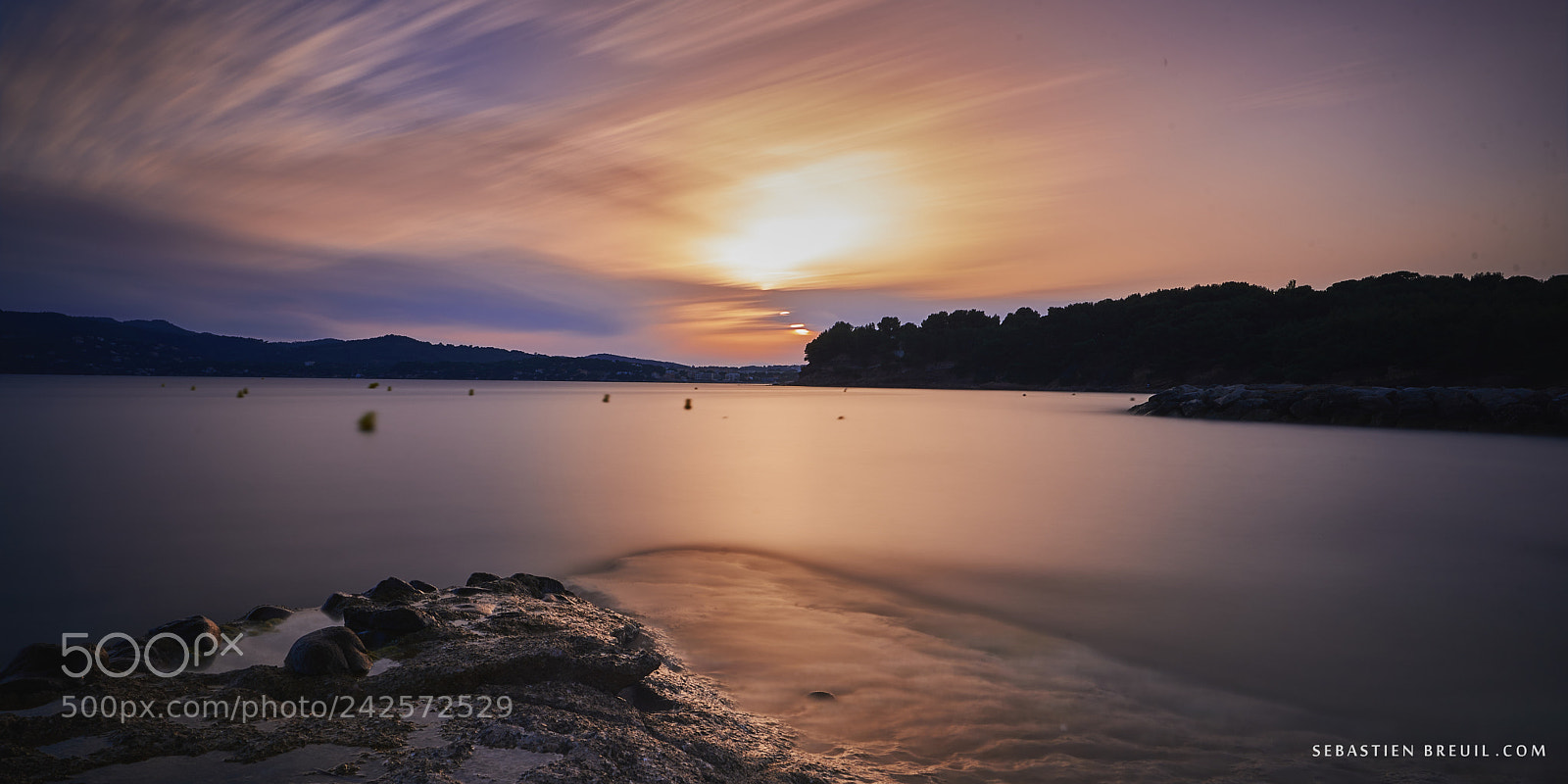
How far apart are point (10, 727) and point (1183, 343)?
112425 millimetres

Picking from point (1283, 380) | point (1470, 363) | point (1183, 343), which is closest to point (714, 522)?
point (1470, 363)

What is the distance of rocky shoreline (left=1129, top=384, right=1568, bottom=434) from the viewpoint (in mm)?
31000

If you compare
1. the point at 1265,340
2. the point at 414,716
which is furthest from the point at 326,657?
the point at 1265,340

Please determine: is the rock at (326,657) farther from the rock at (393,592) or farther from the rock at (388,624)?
the rock at (393,592)

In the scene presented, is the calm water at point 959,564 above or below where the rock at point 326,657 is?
below

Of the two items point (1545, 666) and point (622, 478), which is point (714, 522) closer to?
point (622, 478)

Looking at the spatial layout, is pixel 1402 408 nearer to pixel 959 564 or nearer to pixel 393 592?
pixel 959 564

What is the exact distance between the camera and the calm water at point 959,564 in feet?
17.0

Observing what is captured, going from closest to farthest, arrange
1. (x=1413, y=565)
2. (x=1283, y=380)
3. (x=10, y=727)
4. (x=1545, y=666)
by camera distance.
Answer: (x=10, y=727)
(x=1545, y=666)
(x=1413, y=565)
(x=1283, y=380)

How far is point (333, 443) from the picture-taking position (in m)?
25.6

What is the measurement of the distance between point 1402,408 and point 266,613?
150 ft

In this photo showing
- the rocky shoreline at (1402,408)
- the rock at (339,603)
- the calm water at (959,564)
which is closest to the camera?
the calm water at (959,564)

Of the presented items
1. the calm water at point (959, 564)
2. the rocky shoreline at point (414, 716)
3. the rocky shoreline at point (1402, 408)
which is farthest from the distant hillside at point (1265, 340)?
the rocky shoreline at point (414, 716)

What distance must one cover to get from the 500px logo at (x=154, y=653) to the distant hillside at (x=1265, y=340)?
74.6 metres
